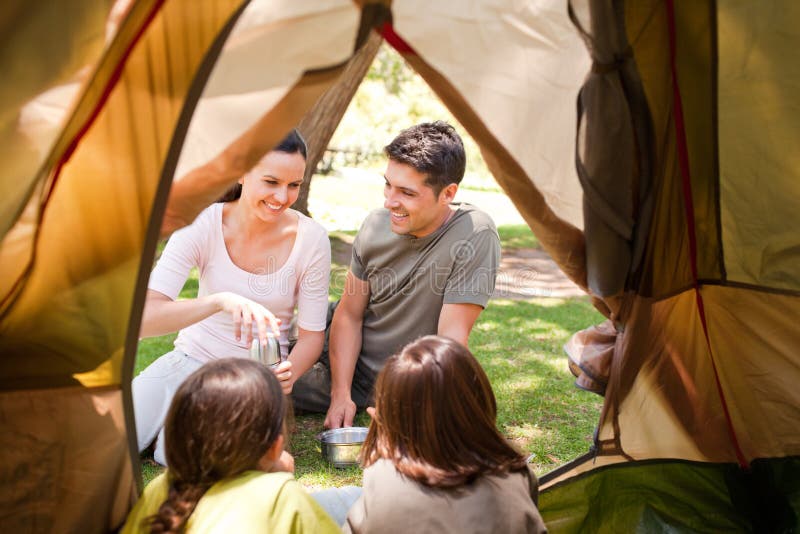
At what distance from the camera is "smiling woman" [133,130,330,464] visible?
10.1ft

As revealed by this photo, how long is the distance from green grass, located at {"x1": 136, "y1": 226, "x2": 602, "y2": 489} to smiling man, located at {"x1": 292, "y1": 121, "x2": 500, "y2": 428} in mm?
319

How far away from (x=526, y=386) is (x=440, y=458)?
229cm

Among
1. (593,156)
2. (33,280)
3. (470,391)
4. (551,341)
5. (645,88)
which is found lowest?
(551,341)

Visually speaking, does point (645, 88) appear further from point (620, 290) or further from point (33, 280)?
point (33, 280)

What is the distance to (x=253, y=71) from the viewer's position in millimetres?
1947

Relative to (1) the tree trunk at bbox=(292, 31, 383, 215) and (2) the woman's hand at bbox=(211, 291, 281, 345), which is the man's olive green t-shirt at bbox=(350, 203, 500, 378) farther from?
(1) the tree trunk at bbox=(292, 31, 383, 215)

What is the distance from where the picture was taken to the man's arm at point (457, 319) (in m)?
3.16

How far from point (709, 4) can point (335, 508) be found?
68.5 inches

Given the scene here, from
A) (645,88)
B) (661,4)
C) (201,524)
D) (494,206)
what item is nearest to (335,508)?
(201,524)

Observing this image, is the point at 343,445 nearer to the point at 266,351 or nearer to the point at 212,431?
the point at 266,351

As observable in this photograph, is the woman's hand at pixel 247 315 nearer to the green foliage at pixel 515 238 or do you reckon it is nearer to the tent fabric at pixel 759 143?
the tent fabric at pixel 759 143

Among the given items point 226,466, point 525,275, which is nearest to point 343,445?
point 226,466

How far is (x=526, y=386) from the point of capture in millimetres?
4160

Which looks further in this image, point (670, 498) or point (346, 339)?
point (346, 339)
